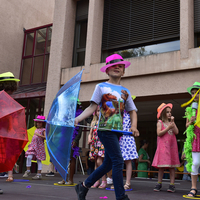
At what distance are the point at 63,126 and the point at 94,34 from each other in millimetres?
8501

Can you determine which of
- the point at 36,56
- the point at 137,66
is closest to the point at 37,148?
the point at 137,66

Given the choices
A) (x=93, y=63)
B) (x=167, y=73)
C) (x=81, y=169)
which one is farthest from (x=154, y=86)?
(x=81, y=169)

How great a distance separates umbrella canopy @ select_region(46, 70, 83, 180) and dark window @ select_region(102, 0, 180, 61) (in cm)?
740

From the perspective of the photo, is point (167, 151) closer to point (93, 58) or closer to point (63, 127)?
point (63, 127)

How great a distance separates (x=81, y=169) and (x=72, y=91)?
352 inches

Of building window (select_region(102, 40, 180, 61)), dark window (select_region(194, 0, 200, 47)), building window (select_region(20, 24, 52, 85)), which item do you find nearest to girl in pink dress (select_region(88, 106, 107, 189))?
building window (select_region(102, 40, 180, 61))

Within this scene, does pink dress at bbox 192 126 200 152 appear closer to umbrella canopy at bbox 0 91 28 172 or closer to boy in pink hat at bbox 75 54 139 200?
boy in pink hat at bbox 75 54 139 200

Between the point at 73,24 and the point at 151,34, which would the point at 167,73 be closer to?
the point at 151,34

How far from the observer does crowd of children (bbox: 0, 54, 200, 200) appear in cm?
314

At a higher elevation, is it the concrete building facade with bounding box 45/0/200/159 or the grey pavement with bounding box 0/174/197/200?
the concrete building facade with bounding box 45/0/200/159

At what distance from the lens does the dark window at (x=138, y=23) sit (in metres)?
9.77

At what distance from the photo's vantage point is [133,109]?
3.55 m

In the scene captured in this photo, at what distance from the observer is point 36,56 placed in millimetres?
14570

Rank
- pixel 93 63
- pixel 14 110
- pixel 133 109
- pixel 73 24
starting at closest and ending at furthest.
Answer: pixel 133 109, pixel 14 110, pixel 93 63, pixel 73 24
